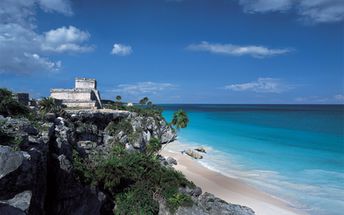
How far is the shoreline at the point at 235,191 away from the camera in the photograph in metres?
18.8

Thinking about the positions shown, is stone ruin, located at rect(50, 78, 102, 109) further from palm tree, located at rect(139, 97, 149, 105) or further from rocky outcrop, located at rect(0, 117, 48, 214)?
rocky outcrop, located at rect(0, 117, 48, 214)

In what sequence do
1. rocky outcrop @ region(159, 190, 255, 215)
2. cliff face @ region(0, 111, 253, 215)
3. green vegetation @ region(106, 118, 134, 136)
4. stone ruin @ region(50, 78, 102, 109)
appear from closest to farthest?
1. cliff face @ region(0, 111, 253, 215)
2. rocky outcrop @ region(159, 190, 255, 215)
3. green vegetation @ region(106, 118, 134, 136)
4. stone ruin @ region(50, 78, 102, 109)

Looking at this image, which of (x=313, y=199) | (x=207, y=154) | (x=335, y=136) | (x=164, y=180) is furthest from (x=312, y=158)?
(x=164, y=180)

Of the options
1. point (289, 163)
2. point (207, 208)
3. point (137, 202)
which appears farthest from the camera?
point (289, 163)

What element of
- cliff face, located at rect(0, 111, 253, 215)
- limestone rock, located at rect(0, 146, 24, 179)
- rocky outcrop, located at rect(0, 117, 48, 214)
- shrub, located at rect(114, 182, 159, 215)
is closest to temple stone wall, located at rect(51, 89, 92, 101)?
cliff face, located at rect(0, 111, 253, 215)

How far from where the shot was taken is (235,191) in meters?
22.4

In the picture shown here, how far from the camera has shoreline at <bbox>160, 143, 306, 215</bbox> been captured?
18.8 metres

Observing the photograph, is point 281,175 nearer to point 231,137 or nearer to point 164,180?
point 164,180

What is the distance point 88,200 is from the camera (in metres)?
13.2

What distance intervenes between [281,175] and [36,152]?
2377 cm

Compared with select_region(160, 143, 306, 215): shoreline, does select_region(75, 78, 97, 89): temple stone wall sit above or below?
above

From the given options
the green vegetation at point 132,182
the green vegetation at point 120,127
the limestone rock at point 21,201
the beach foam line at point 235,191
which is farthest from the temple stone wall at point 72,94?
the limestone rock at point 21,201

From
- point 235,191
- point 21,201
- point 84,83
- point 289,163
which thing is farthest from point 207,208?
point 84,83

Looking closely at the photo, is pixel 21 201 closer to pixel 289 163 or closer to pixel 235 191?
pixel 235 191
